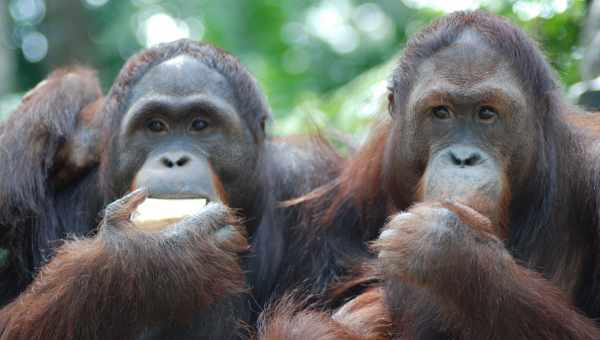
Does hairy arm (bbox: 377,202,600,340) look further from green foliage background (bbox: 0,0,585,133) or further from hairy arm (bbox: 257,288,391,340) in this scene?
green foliage background (bbox: 0,0,585,133)

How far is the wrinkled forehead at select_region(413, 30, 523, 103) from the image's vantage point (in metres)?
4.12

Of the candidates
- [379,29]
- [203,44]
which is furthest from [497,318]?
[379,29]

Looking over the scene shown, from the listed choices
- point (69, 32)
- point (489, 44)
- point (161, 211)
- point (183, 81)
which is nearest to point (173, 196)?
point (161, 211)

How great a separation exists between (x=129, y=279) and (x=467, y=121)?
4.98 ft

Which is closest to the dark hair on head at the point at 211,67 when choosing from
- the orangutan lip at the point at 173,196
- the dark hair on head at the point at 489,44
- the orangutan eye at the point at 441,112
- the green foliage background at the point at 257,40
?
the orangutan lip at the point at 173,196

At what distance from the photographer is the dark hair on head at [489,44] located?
13.9 feet

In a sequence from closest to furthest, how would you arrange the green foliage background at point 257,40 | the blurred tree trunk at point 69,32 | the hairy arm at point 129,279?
1. the hairy arm at point 129,279
2. the green foliage background at point 257,40
3. the blurred tree trunk at point 69,32

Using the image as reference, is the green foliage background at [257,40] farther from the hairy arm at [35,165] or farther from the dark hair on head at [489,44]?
the dark hair on head at [489,44]

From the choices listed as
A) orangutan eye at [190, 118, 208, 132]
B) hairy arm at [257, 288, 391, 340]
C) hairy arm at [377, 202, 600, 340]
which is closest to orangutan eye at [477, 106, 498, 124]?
hairy arm at [377, 202, 600, 340]

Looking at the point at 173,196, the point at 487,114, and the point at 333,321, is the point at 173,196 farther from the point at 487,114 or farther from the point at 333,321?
the point at 487,114

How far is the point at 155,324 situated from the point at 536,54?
199 centimetres

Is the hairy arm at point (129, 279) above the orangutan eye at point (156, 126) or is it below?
below

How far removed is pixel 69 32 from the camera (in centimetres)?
1230

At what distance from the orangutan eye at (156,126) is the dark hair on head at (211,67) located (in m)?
0.22
